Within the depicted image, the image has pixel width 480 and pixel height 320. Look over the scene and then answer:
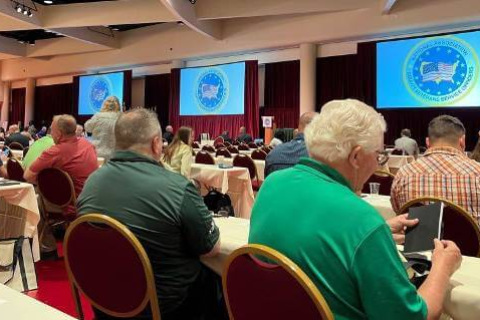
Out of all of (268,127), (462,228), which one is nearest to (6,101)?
(268,127)

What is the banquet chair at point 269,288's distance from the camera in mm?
1062

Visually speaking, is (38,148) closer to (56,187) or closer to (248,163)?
(56,187)

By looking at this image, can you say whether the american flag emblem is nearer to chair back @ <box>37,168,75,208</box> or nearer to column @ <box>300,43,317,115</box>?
column @ <box>300,43,317,115</box>

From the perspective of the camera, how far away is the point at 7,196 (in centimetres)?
329

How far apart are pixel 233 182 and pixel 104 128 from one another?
1588mm

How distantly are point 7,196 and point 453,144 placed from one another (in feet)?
9.42

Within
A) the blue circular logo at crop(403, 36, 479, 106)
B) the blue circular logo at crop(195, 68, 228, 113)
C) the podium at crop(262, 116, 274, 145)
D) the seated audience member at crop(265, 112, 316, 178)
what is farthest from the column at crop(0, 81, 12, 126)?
the seated audience member at crop(265, 112, 316, 178)

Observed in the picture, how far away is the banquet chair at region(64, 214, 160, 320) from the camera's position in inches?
59.6

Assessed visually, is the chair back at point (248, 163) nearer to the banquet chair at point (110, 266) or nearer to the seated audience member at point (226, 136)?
the banquet chair at point (110, 266)

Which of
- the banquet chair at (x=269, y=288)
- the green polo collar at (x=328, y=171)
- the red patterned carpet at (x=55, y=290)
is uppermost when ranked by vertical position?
the green polo collar at (x=328, y=171)

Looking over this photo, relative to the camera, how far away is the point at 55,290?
3.41 meters

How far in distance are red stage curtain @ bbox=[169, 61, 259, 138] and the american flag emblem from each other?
4.87 m

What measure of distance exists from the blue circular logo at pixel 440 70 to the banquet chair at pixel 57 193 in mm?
8905

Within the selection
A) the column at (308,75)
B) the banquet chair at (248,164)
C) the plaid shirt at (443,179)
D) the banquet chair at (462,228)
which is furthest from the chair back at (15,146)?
the banquet chair at (462,228)
